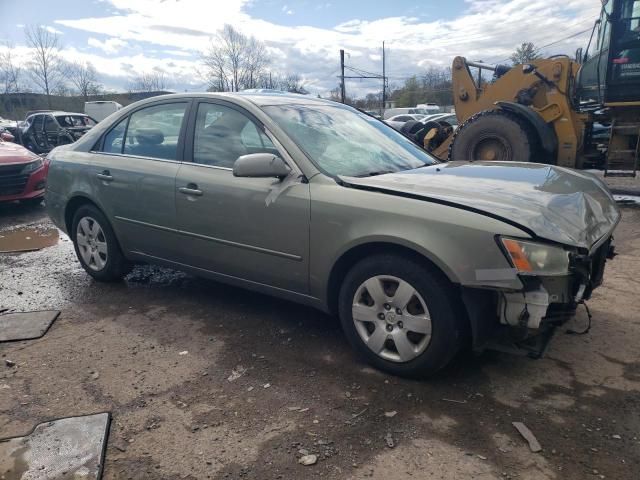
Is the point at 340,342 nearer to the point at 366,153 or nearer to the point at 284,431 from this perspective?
the point at 284,431

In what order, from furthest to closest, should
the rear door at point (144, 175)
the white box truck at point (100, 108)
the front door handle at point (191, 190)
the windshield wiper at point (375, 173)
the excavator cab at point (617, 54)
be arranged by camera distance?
the white box truck at point (100, 108), the excavator cab at point (617, 54), the rear door at point (144, 175), the front door handle at point (191, 190), the windshield wiper at point (375, 173)

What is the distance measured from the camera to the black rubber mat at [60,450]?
2293 millimetres

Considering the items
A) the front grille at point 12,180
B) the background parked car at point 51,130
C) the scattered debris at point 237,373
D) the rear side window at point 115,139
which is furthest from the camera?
the background parked car at point 51,130

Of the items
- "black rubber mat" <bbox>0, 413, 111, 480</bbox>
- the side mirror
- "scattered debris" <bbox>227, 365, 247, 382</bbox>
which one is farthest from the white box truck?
"black rubber mat" <bbox>0, 413, 111, 480</bbox>

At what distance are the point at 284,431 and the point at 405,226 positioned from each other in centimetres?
124

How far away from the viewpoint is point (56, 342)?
3.63m

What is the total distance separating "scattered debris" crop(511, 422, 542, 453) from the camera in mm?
2361

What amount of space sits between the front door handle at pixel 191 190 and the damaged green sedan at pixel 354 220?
0.01 meters

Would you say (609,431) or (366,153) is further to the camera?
(366,153)

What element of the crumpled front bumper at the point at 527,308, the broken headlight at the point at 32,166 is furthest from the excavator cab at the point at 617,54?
the broken headlight at the point at 32,166

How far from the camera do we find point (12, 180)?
26.6 ft

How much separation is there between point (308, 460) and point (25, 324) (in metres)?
2.82

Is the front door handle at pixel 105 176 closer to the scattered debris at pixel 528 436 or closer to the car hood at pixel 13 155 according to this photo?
the scattered debris at pixel 528 436

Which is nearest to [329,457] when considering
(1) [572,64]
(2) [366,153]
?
(2) [366,153]
